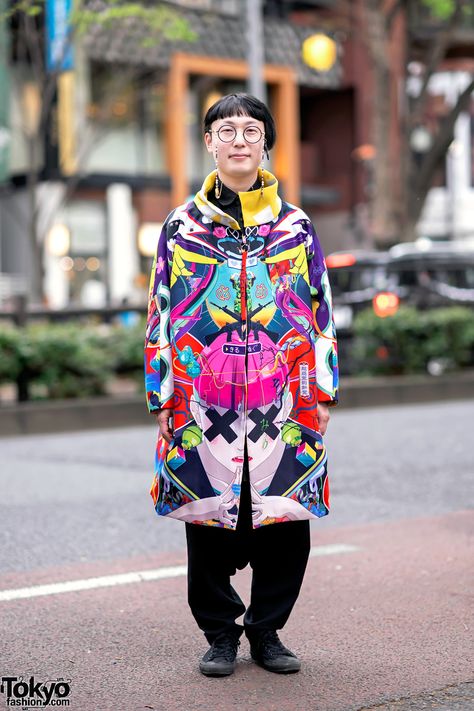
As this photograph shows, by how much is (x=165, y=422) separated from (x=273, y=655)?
880 mm

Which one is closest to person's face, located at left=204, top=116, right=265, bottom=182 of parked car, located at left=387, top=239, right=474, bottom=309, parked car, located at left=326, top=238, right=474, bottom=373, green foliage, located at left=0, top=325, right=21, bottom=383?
green foliage, located at left=0, top=325, right=21, bottom=383

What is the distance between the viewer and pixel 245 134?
3951mm

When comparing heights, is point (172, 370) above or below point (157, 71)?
below

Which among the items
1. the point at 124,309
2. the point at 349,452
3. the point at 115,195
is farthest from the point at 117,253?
the point at 349,452

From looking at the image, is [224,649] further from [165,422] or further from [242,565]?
[165,422]

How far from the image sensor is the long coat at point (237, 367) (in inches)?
152

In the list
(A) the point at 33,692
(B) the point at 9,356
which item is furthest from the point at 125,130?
(A) the point at 33,692

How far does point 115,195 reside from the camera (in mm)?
32531

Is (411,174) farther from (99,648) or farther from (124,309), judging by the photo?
(99,648)

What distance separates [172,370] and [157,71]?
29.6 meters

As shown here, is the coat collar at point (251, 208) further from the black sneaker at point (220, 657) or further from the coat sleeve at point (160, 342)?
the black sneaker at point (220, 657)

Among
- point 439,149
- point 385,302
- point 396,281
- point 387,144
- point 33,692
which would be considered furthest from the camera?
point 387,144

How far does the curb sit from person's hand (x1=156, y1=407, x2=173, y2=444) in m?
7.91

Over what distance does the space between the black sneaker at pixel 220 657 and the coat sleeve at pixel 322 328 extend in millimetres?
873
